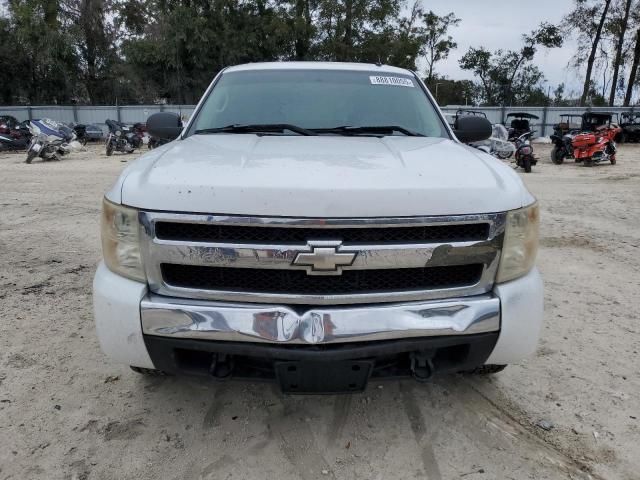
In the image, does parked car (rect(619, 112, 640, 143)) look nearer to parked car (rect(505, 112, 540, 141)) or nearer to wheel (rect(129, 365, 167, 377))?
parked car (rect(505, 112, 540, 141))

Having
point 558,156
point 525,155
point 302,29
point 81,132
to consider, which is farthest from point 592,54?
point 81,132

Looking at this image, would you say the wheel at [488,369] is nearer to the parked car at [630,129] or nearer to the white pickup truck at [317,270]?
the white pickup truck at [317,270]

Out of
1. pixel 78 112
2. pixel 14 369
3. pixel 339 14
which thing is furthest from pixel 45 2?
pixel 14 369

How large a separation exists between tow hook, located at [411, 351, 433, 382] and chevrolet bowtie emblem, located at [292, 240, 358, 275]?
518mm

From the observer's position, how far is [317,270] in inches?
76.6

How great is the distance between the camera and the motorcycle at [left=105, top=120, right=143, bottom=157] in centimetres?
1733

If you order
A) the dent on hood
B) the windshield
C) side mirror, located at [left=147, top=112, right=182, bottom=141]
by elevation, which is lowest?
the dent on hood

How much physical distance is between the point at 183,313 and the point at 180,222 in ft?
1.18

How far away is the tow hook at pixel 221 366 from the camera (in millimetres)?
2080

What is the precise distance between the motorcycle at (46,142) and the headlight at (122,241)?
1535 centimetres

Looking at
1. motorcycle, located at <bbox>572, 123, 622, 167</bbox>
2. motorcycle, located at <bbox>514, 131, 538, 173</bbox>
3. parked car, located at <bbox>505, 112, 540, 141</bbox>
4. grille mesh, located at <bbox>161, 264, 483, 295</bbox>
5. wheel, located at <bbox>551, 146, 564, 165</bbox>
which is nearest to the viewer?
grille mesh, located at <bbox>161, 264, 483, 295</bbox>

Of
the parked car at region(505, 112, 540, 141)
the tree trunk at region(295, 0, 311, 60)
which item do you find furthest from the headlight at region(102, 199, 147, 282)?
the tree trunk at region(295, 0, 311, 60)

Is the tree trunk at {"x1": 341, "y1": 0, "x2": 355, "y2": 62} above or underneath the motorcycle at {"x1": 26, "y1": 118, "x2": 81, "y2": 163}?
above

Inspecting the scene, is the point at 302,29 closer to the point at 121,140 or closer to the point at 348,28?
the point at 348,28
